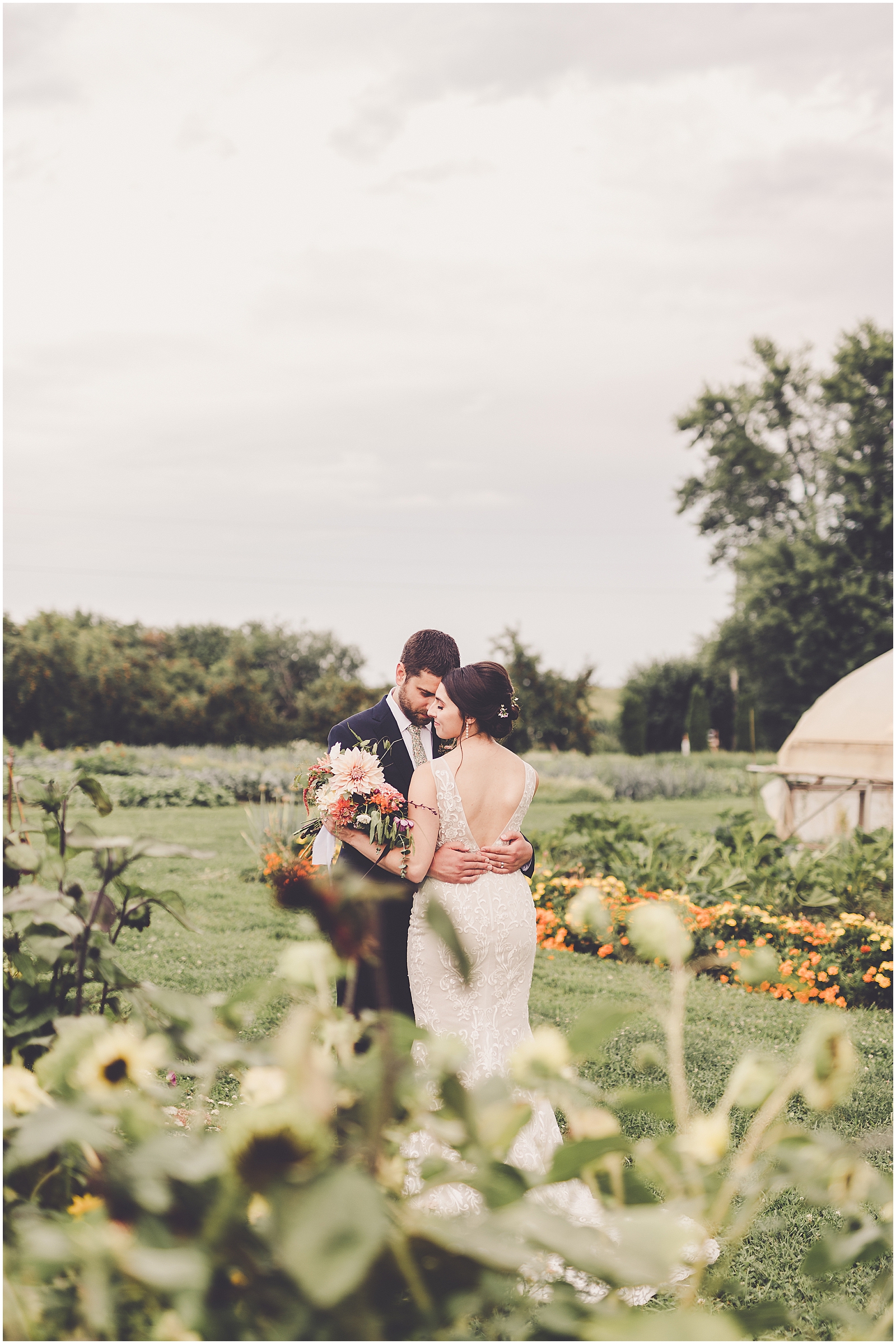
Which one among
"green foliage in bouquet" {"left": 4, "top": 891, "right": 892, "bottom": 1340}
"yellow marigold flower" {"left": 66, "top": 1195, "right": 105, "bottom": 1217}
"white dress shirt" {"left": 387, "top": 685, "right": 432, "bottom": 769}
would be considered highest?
"white dress shirt" {"left": 387, "top": 685, "right": 432, "bottom": 769}

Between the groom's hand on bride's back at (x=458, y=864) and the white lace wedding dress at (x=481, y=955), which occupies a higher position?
the groom's hand on bride's back at (x=458, y=864)

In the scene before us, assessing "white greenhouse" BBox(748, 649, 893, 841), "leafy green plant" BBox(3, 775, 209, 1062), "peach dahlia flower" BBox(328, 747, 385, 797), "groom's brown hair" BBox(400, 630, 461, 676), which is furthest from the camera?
"white greenhouse" BBox(748, 649, 893, 841)

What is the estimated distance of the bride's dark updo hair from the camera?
3592mm

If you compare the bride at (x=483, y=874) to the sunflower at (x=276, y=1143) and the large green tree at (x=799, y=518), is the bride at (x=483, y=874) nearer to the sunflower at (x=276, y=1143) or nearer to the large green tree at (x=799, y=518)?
the sunflower at (x=276, y=1143)

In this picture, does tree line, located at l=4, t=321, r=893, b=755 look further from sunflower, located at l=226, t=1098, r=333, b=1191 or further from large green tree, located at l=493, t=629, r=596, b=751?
sunflower, located at l=226, t=1098, r=333, b=1191

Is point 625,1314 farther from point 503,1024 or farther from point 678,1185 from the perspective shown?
point 503,1024

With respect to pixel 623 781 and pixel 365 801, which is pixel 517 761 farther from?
pixel 623 781

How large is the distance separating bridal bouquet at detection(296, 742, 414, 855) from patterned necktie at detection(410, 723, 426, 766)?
1.33 feet

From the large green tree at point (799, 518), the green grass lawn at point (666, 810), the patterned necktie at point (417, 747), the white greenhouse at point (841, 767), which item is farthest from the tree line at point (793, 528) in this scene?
the patterned necktie at point (417, 747)

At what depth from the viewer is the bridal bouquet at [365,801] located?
358 cm

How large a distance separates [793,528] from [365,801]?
34432 millimetres

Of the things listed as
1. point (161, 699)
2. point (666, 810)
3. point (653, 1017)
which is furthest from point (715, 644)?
point (653, 1017)

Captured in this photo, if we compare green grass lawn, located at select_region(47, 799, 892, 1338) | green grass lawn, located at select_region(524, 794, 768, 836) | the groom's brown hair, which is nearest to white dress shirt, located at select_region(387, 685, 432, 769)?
the groom's brown hair

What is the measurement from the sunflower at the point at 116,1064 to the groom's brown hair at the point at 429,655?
316 centimetres
